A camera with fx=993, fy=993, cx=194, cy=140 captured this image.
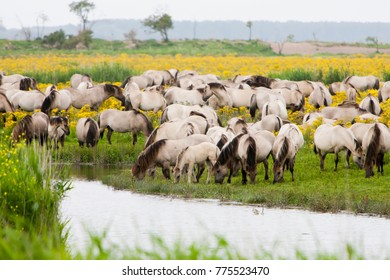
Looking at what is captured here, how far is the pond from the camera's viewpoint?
1442 centimetres

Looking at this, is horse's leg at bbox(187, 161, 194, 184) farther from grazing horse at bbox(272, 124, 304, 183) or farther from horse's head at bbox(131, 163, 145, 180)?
grazing horse at bbox(272, 124, 304, 183)

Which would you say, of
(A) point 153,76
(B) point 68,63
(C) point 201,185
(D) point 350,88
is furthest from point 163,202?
(B) point 68,63

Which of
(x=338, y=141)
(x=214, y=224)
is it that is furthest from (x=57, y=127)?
(x=214, y=224)

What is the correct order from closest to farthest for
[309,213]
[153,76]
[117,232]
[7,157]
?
1. [7,157]
2. [117,232]
3. [309,213]
4. [153,76]

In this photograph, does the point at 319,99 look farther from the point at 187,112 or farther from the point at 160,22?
the point at 160,22

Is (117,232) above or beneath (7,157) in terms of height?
beneath

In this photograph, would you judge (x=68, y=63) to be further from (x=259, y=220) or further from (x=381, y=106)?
(x=259, y=220)

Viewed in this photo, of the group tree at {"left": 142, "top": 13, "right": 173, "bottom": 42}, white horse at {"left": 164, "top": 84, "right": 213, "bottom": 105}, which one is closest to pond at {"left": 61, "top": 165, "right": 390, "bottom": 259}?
white horse at {"left": 164, "top": 84, "right": 213, "bottom": 105}

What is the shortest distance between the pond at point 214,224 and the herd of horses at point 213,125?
1.29 meters

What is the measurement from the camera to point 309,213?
55.3 ft

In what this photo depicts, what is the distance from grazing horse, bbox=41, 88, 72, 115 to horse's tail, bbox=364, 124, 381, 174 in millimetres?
11798

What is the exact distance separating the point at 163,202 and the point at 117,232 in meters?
2.83

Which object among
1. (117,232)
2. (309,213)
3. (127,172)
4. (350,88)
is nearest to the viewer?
(117,232)

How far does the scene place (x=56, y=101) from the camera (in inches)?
1127
